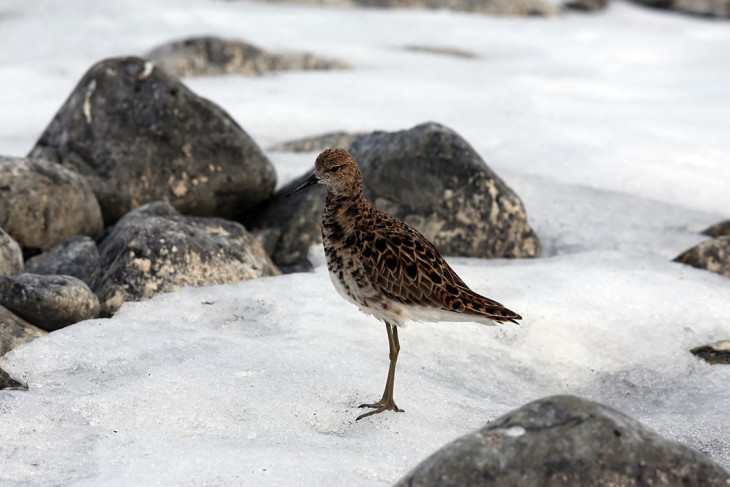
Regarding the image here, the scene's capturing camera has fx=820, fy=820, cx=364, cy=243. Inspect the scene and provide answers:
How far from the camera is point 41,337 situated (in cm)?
519

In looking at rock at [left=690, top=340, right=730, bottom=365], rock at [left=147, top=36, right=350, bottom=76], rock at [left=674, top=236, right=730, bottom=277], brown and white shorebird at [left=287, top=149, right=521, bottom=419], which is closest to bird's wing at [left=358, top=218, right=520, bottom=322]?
brown and white shorebird at [left=287, top=149, right=521, bottom=419]

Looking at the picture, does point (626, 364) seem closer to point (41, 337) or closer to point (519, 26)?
point (41, 337)

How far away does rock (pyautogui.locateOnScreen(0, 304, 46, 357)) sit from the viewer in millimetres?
5059

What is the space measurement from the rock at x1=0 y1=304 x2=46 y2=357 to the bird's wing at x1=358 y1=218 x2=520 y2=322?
2.30 m

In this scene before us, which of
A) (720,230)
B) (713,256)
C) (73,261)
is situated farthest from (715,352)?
(73,261)

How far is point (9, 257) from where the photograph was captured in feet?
20.6

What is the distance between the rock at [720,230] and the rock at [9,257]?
642 cm

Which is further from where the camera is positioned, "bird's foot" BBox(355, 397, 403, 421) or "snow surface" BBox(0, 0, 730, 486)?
"bird's foot" BBox(355, 397, 403, 421)

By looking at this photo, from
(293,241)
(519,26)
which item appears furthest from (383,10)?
(293,241)

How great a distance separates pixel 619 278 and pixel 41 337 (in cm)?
442

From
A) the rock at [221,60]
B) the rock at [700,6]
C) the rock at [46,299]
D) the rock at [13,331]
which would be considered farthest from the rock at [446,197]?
the rock at [700,6]

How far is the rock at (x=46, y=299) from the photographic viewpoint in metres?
5.45

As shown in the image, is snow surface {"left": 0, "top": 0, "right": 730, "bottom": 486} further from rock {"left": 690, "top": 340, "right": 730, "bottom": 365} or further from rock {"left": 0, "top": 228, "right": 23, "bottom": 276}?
rock {"left": 0, "top": 228, "right": 23, "bottom": 276}

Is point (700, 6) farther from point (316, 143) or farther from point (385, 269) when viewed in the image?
point (385, 269)
